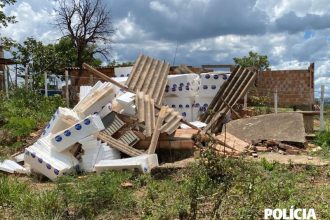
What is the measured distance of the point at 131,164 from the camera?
8.16 meters

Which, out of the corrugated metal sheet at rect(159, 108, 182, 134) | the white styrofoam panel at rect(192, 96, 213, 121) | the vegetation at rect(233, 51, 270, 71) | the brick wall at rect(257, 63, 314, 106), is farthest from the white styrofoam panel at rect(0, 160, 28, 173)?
the vegetation at rect(233, 51, 270, 71)

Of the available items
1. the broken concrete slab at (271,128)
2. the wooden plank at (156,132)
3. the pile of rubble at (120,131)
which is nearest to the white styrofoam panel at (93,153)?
the pile of rubble at (120,131)

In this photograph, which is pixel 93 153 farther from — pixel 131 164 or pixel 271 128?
pixel 271 128

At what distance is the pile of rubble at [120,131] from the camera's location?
885cm

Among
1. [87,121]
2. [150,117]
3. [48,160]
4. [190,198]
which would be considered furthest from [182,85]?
[190,198]

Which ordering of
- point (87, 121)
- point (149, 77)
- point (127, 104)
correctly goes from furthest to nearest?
point (149, 77) < point (127, 104) < point (87, 121)

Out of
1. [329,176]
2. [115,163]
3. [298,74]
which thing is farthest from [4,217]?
[298,74]

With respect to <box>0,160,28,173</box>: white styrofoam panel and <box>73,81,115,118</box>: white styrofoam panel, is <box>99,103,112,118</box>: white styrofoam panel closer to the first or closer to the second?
<box>73,81,115,118</box>: white styrofoam panel

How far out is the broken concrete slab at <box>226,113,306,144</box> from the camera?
34.2 feet

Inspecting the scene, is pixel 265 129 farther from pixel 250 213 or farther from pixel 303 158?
pixel 250 213

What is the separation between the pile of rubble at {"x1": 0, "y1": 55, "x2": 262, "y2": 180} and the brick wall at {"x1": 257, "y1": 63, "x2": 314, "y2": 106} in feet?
29.4

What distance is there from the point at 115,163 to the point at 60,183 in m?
2.23

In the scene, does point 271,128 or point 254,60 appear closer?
point 271,128

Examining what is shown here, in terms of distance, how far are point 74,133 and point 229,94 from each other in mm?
4826
